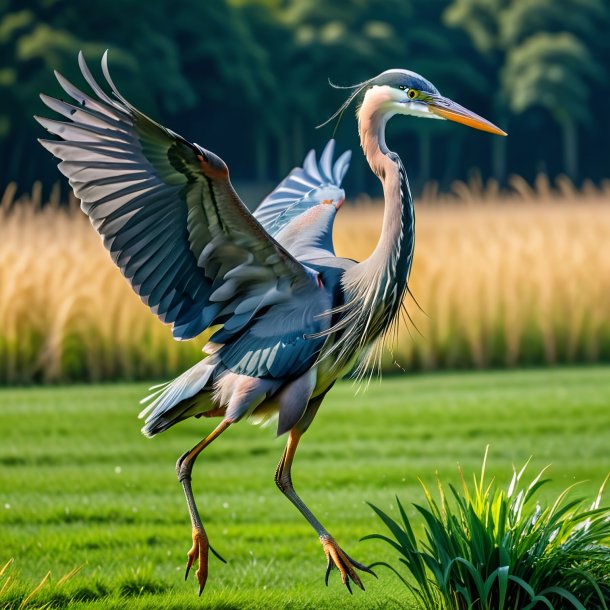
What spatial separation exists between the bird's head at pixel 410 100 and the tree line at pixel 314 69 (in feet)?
112

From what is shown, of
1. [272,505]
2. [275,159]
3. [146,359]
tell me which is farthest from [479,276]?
[275,159]

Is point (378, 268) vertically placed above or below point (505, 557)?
above

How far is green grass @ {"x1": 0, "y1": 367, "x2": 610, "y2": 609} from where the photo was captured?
17.8ft

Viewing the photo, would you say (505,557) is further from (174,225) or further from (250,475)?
(250,475)

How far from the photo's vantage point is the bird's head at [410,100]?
16.2 feet

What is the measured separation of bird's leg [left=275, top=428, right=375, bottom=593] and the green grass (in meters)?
0.32

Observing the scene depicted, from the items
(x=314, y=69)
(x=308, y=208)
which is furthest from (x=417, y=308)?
(x=314, y=69)

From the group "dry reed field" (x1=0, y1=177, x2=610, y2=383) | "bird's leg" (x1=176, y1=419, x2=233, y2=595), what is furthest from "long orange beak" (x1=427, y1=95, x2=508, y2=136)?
"dry reed field" (x1=0, y1=177, x2=610, y2=383)

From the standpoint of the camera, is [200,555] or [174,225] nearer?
[200,555]

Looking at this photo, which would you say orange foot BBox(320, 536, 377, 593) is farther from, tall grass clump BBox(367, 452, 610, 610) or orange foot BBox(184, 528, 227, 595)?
orange foot BBox(184, 528, 227, 595)

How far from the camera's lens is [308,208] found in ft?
20.9

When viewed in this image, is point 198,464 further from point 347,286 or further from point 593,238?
point 593,238

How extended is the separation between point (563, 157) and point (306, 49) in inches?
706

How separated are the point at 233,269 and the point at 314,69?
48.5m
